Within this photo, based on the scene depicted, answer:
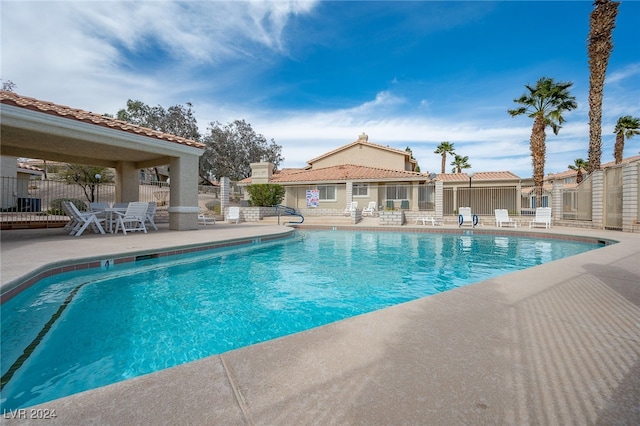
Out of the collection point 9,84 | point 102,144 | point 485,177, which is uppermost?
point 9,84

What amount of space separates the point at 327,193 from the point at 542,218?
14.9 m

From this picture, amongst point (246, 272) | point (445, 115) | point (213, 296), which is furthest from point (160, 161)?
point (445, 115)

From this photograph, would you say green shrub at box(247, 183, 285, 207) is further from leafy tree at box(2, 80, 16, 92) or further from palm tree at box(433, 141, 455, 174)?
palm tree at box(433, 141, 455, 174)

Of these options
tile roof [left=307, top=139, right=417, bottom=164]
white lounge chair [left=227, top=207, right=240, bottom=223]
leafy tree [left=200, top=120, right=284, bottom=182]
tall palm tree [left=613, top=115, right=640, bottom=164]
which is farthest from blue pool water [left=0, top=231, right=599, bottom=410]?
leafy tree [left=200, top=120, right=284, bottom=182]

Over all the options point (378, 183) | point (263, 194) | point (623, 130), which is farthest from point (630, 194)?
point (623, 130)

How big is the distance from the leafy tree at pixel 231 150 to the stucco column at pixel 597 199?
108 feet

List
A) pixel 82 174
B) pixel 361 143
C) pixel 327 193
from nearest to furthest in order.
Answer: pixel 82 174, pixel 327 193, pixel 361 143

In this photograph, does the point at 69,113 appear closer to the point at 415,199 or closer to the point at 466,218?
the point at 466,218

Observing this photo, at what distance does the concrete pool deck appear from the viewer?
1.39 m

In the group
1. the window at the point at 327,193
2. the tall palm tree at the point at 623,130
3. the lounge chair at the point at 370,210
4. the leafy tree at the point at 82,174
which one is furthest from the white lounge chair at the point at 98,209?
the tall palm tree at the point at 623,130

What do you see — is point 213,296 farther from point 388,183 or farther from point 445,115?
point 445,115

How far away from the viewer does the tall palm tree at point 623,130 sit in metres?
25.8

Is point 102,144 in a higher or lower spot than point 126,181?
higher

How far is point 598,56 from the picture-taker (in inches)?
621
